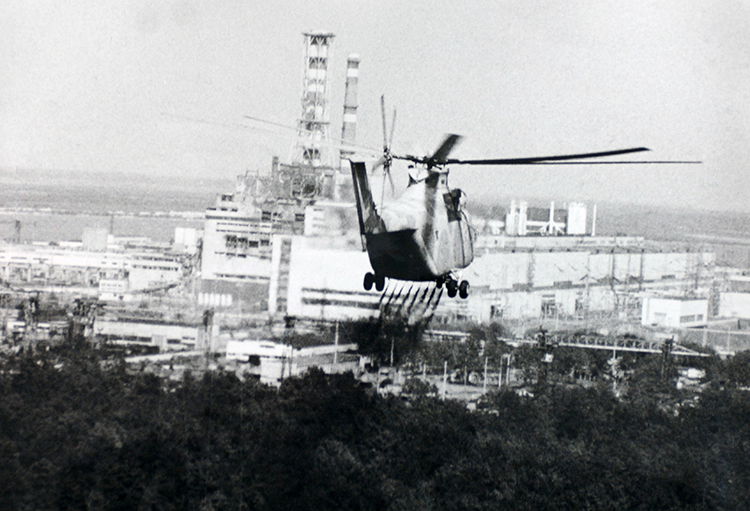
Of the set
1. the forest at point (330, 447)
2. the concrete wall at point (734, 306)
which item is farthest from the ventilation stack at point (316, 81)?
the forest at point (330, 447)

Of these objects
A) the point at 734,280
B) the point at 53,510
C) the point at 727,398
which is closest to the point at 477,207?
the point at 734,280

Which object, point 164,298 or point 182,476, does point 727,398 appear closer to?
point 182,476

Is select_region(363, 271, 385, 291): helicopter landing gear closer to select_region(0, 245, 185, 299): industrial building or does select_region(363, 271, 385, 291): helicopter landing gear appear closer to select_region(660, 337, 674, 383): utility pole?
select_region(660, 337, 674, 383): utility pole

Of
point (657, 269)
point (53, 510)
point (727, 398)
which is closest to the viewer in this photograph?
point (53, 510)

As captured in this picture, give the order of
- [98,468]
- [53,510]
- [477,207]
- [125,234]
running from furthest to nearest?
[125,234] < [477,207] < [98,468] < [53,510]

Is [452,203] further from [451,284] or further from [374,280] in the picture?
[374,280]

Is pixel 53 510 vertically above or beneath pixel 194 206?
beneath

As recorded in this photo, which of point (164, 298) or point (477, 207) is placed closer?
point (164, 298)

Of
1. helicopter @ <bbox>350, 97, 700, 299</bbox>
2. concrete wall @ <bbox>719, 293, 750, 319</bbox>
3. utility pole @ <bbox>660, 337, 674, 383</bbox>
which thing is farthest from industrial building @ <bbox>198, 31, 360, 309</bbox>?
helicopter @ <bbox>350, 97, 700, 299</bbox>
